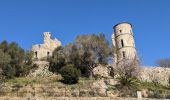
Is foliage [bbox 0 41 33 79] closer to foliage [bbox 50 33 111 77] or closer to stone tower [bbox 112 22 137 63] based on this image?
foliage [bbox 50 33 111 77]

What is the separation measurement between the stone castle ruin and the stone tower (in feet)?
29.7

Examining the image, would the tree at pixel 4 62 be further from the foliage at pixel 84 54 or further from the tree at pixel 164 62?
the tree at pixel 164 62

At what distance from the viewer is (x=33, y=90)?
2742 centimetres

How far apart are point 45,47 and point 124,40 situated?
11.6 meters

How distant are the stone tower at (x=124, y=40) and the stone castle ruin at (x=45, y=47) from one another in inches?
357

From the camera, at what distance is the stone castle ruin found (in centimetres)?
4938

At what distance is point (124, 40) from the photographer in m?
49.7

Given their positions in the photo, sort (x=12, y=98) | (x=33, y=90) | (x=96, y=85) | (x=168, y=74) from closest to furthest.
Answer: (x=12, y=98), (x=33, y=90), (x=96, y=85), (x=168, y=74)

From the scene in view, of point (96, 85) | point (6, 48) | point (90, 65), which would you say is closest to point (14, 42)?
point (6, 48)

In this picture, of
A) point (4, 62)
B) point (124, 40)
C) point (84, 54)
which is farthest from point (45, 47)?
point (4, 62)

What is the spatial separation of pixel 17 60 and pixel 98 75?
30.6 ft

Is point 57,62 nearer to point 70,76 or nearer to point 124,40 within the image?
point 70,76

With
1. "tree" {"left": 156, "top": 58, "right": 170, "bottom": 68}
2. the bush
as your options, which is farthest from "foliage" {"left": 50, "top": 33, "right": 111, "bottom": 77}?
"tree" {"left": 156, "top": 58, "right": 170, "bottom": 68}

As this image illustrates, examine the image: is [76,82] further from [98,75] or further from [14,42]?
[14,42]
